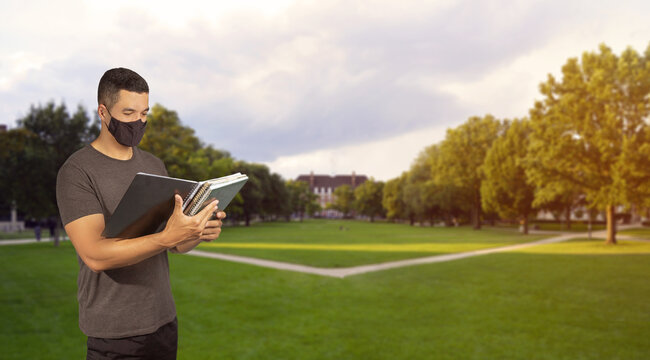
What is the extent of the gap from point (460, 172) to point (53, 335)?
165ft

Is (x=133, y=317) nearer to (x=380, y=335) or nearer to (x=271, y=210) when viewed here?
(x=380, y=335)

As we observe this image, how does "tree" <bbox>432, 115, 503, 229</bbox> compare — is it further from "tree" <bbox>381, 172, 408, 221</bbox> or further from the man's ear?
the man's ear

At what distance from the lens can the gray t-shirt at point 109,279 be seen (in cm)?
219

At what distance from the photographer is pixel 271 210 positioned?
67312 mm

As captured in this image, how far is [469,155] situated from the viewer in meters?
53.1

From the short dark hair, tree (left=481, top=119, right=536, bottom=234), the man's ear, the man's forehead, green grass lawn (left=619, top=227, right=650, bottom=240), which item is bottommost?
green grass lawn (left=619, top=227, right=650, bottom=240)

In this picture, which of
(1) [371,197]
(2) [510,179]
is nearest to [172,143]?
(2) [510,179]

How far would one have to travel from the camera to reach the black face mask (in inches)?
92.8

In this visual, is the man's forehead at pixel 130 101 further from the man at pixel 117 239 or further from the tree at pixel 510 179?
the tree at pixel 510 179

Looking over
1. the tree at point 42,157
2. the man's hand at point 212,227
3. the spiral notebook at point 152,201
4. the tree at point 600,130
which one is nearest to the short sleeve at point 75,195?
the spiral notebook at point 152,201

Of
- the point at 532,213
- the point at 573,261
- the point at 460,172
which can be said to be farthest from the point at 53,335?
the point at 460,172

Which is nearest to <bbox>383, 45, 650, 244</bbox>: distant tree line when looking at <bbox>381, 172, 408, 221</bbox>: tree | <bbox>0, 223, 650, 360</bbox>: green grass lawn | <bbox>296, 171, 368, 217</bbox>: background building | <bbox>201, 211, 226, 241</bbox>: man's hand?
<bbox>0, 223, 650, 360</bbox>: green grass lawn

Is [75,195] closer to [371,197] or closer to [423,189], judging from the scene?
[423,189]

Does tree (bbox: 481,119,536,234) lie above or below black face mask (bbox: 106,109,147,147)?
A: above
